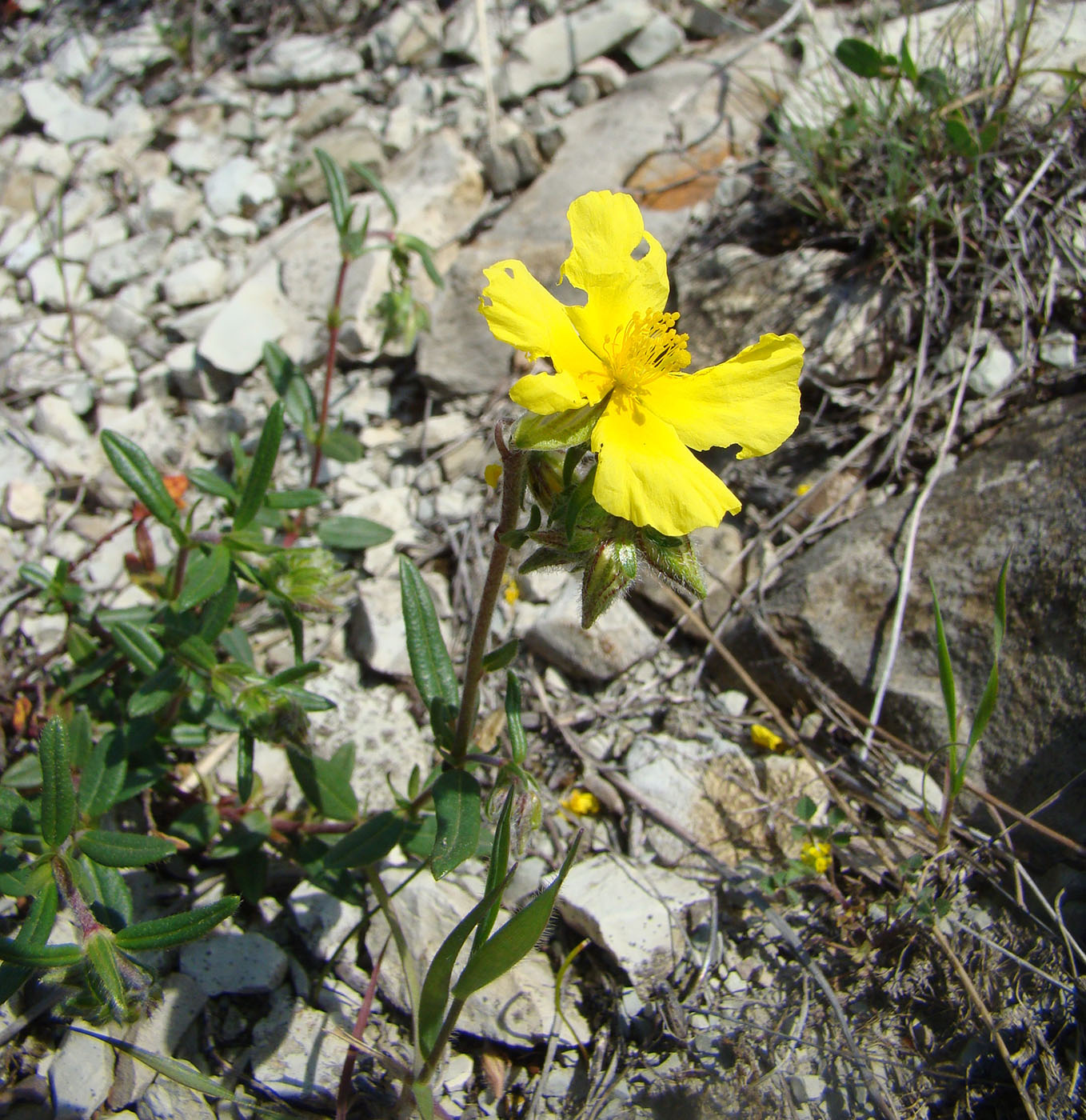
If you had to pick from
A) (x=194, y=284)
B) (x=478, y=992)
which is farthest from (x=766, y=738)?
(x=194, y=284)

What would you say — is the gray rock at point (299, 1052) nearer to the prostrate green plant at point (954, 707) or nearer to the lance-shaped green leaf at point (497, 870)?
the lance-shaped green leaf at point (497, 870)

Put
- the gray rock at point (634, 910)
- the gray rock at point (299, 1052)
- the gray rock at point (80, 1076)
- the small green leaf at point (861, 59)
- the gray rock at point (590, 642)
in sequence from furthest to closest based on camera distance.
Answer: the small green leaf at point (861, 59)
the gray rock at point (590, 642)
the gray rock at point (634, 910)
the gray rock at point (299, 1052)
the gray rock at point (80, 1076)

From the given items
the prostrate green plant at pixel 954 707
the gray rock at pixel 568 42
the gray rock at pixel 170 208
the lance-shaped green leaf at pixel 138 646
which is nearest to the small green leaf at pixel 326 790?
the lance-shaped green leaf at pixel 138 646

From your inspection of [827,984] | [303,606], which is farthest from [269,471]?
[827,984]

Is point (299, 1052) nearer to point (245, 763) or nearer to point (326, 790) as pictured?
point (326, 790)

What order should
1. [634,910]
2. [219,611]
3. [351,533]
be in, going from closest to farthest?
[634,910] → [219,611] → [351,533]
